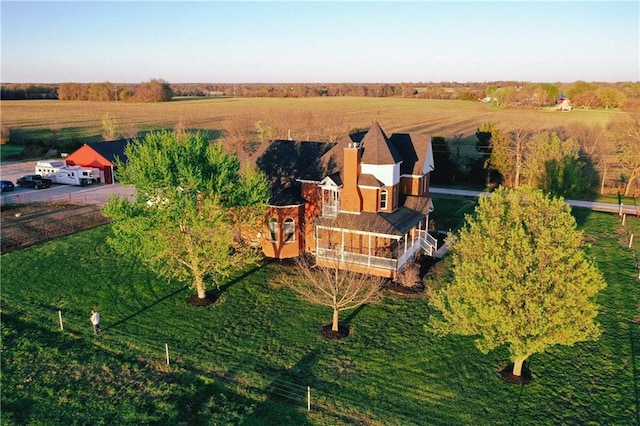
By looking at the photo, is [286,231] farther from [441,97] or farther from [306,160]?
[441,97]

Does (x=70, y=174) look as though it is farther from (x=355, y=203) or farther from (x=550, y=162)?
(x=550, y=162)

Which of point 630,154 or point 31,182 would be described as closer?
point 630,154

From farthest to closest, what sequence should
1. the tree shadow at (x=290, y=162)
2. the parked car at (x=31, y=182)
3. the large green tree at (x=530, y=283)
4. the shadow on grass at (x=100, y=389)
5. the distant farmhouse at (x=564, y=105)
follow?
the distant farmhouse at (x=564, y=105) → the parked car at (x=31, y=182) → the tree shadow at (x=290, y=162) → the large green tree at (x=530, y=283) → the shadow on grass at (x=100, y=389)

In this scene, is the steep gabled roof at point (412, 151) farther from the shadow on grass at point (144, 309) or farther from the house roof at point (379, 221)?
the shadow on grass at point (144, 309)

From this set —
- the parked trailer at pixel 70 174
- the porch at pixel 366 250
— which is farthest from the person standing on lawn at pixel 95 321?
the parked trailer at pixel 70 174

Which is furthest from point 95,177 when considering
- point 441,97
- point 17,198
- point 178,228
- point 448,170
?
point 441,97

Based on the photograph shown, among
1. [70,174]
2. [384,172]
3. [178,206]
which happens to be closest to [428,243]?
[384,172]
